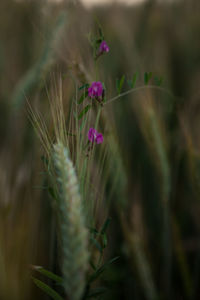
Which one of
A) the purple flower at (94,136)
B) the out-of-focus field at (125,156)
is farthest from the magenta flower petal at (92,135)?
the out-of-focus field at (125,156)

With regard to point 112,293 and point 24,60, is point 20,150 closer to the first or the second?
point 112,293

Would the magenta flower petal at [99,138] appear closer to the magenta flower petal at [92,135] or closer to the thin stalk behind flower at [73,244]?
the magenta flower petal at [92,135]

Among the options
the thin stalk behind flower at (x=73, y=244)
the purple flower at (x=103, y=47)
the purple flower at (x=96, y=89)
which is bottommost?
the thin stalk behind flower at (x=73, y=244)

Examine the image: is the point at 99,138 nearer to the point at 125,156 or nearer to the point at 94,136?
the point at 94,136

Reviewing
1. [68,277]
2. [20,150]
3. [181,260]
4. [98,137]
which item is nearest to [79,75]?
[98,137]

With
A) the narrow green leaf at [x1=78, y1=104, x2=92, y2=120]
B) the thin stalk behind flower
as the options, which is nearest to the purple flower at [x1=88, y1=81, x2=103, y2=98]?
the narrow green leaf at [x1=78, y1=104, x2=92, y2=120]

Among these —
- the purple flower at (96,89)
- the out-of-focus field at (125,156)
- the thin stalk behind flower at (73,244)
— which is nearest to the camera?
the thin stalk behind flower at (73,244)

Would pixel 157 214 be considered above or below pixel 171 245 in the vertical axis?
above
